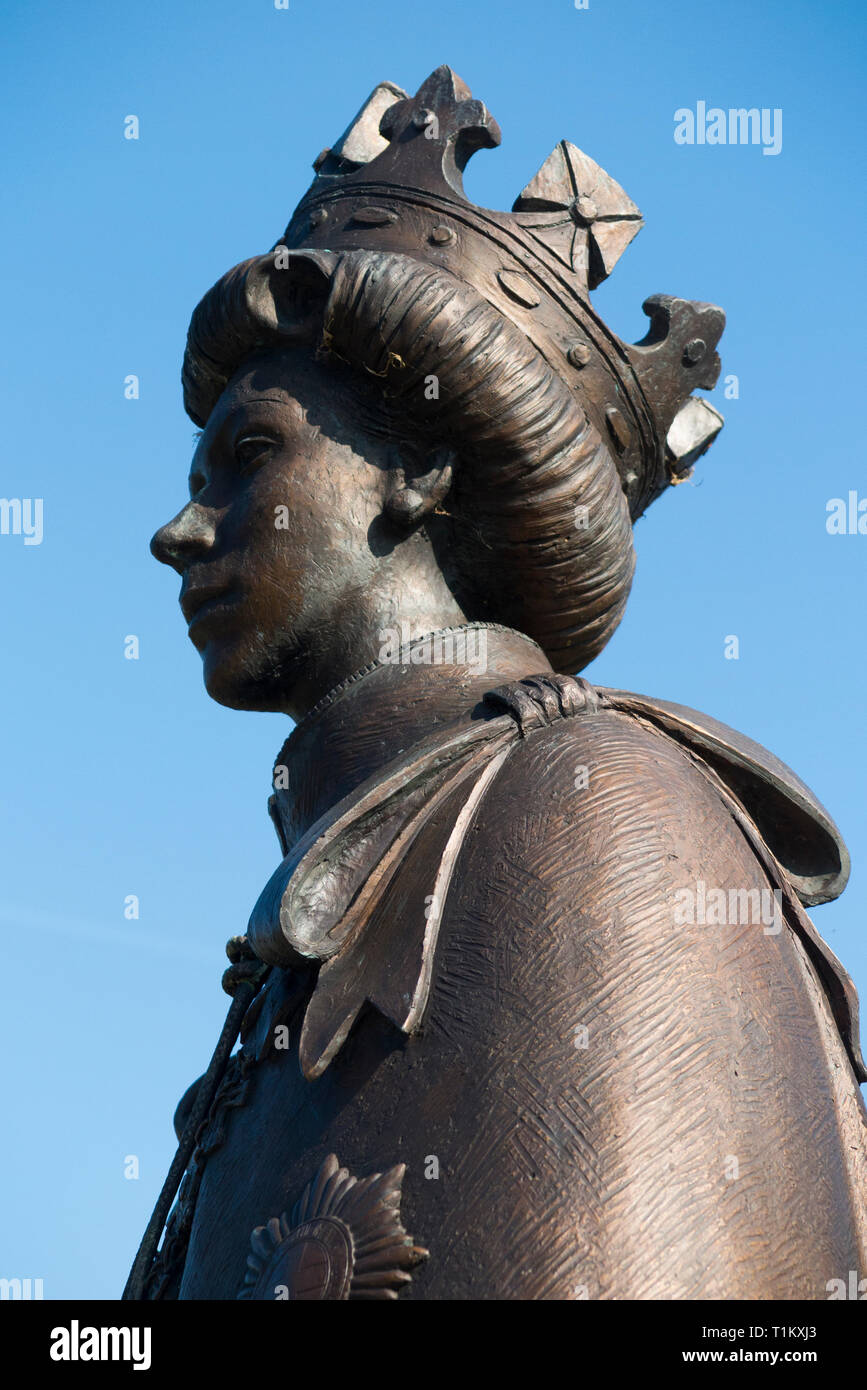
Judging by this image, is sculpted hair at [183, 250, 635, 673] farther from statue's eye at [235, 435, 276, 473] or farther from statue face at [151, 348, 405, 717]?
statue's eye at [235, 435, 276, 473]

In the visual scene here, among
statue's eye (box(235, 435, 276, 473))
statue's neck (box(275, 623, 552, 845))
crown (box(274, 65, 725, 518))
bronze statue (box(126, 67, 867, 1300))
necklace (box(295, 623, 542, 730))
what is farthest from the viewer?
crown (box(274, 65, 725, 518))

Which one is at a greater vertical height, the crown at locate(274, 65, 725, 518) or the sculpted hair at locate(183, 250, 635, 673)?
the crown at locate(274, 65, 725, 518)

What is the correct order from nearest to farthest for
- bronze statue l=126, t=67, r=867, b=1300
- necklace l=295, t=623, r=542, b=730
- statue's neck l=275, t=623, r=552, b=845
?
1. bronze statue l=126, t=67, r=867, b=1300
2. statue's neck l=275, t=623, r=552, b=845
3. necklace l=295, t=623, r=542, b=730

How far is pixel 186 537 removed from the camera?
588 centimetres

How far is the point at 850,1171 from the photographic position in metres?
4.62

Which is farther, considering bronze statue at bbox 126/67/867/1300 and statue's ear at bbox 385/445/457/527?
statue's ear at bbox 385/445/457/527

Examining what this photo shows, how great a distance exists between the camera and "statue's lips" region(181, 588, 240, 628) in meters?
5.77

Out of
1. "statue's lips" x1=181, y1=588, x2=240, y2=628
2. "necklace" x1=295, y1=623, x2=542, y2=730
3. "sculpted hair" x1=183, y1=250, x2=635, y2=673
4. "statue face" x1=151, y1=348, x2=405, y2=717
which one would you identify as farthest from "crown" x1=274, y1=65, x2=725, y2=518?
Result: "statue's lips" x1=181, y1=588, x2=240, y2=628

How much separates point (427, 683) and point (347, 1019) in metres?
1.24

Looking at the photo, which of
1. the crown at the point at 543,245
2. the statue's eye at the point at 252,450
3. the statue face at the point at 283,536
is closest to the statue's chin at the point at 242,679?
the statue face at the point at 283,536

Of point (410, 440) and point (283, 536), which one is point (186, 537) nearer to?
point (283, 536)
